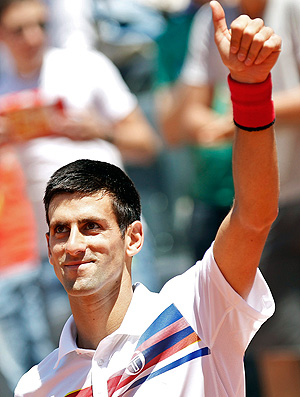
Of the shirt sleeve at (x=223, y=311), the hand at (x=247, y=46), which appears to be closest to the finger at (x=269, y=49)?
the hand at (x=247, y=46)

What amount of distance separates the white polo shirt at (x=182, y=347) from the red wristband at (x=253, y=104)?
418 millimetres

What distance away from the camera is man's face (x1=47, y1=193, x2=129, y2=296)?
2.56 m

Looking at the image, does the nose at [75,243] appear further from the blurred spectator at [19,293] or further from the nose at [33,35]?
the nose at [33,35]

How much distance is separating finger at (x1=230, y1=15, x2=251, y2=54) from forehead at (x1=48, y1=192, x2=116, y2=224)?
24.9 inches

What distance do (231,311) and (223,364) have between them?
0.52ft

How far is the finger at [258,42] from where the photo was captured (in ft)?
7.63

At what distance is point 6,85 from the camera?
16.2ft

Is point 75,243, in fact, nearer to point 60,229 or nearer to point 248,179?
point 60,229

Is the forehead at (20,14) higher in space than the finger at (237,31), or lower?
higher

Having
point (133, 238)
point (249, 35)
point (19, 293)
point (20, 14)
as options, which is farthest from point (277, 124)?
point (249, 35)

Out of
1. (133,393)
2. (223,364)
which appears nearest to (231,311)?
(223,364)

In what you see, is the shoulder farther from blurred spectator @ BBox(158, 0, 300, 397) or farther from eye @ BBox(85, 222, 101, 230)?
blurred spectator @ BBox(158, 0, 300, 397)

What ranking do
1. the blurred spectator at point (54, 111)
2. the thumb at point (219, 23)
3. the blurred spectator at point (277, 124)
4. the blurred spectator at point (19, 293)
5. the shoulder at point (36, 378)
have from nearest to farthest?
the thumb at point (219, 23)
the shoulder at point (36, 378)
the blurred spectator at point (277, 124)
the blurred spectator at point (54, 111)
the blurred spectator at point (19, 293)

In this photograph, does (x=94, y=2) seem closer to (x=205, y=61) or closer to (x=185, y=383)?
(x=205, y=61)
